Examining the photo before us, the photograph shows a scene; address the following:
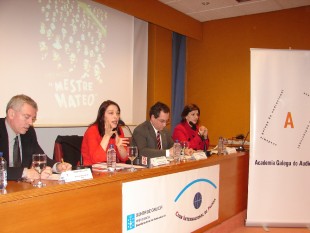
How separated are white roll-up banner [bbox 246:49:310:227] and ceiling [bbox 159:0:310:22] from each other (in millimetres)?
1863

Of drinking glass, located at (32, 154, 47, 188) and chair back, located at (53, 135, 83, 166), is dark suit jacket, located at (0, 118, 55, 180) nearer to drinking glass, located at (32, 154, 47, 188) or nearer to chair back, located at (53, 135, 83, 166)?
drinking glass, located at (32, 154, 47, 188)

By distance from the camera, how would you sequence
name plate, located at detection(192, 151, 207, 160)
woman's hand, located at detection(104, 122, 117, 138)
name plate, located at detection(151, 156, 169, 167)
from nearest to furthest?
name plate, located at detection(151, 156, 169, 167), woman's hand, located at detection(104, 122, 117, 138), name plate, located at detection(192, 151, 207, 160)

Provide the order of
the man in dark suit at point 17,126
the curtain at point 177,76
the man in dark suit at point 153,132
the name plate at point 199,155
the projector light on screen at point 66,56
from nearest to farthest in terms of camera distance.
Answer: the man in dark suit at point 17,126 < the name plate at point 199,155 < the man in dark suit at point 153,132 < the projector light on screen at point 66,56 < the curtain at point 177,76

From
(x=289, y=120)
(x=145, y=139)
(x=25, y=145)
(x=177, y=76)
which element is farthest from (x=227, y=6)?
(x=25, y=145)

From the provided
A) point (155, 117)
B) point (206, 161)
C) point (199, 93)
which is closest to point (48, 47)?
point (155, 117)

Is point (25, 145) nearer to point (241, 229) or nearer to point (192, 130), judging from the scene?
point (192, 130)

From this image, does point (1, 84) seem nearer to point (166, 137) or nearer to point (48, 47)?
point (48, 47)

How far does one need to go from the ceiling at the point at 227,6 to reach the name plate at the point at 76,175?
138 inches

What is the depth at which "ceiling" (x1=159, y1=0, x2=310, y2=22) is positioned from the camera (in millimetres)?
4723

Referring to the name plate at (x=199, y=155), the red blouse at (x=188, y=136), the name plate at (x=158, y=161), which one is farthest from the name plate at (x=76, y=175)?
the red blouse at (x=188, y=136)

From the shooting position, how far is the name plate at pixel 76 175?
1787mm

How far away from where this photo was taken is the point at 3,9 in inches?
130

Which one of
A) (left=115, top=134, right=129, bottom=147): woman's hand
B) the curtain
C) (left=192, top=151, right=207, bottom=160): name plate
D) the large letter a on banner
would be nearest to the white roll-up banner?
the large letter a on banner

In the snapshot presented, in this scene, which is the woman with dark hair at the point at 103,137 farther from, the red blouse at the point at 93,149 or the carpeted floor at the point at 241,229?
the carpeted floor at the point at 241,229
